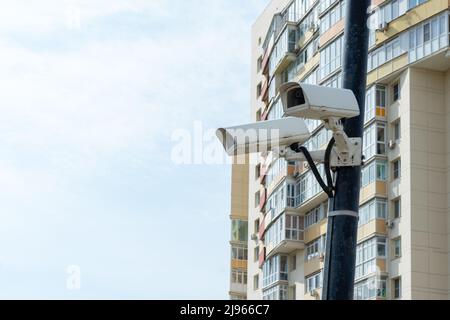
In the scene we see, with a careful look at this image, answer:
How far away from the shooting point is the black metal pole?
17.9 ft

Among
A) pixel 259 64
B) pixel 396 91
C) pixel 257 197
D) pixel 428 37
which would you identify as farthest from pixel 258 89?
pixel 428 37

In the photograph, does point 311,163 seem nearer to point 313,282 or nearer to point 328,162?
point 328,162

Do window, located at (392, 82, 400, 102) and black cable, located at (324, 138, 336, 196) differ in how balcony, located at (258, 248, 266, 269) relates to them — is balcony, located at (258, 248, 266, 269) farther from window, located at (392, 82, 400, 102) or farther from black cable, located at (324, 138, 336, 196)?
black cable, located at (324, 138, 336, 196)

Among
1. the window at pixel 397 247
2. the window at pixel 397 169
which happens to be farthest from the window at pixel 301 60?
the window at pixel 397 247

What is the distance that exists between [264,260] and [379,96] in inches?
560

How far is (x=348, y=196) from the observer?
5.62m

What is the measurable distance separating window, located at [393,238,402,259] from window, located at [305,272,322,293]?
6294 millimetres

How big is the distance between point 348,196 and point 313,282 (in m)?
41.3

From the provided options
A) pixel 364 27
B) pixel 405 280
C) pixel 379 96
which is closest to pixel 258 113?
pixel 379 96

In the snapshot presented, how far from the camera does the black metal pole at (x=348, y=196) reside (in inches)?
214

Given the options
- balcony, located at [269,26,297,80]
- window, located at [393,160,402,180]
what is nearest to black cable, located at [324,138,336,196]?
window, located at [393,160,402,180]

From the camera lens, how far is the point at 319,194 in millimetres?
45344
